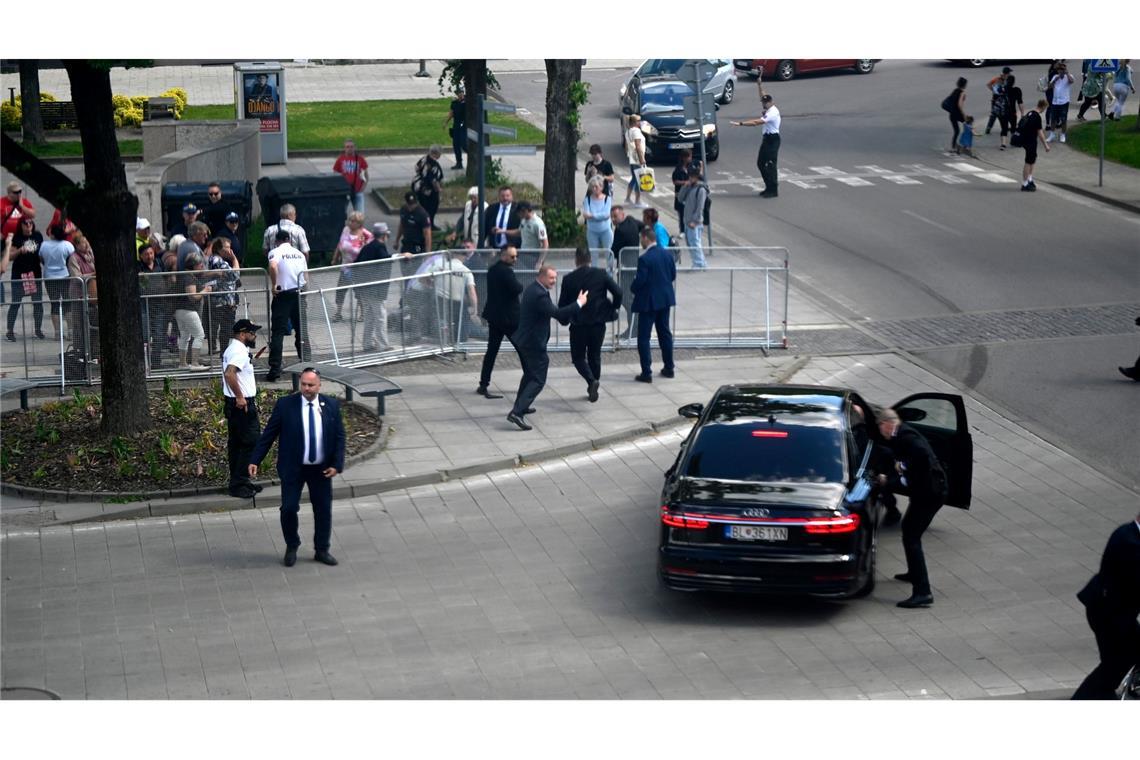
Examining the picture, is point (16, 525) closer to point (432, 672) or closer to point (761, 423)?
point (432, 672)

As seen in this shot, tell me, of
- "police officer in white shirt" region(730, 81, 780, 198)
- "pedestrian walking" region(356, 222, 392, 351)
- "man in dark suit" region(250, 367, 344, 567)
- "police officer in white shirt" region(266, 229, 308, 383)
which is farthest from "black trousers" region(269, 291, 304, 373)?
"police officer in white shirt" region(730, 81, 780, 198)

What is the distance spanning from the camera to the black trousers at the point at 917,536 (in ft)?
36.1

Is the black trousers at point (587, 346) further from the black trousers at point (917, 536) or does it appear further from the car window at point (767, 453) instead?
the black trousers at point (917, 536)

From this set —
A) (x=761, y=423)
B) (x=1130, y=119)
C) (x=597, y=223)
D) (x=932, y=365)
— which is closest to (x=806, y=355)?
(x=932, y=365)

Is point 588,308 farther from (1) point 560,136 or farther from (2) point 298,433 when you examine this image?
(1) point 560,136

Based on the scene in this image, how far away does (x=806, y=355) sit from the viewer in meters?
18.5

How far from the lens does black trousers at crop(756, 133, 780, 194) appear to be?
2755 centimetres

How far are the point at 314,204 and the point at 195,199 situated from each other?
1.96 metres

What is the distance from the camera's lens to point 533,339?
15445 mm

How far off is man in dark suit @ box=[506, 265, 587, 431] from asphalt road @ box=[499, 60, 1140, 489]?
18.2 ft

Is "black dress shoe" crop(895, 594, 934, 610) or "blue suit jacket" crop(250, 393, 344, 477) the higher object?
"blue suit jacket" crop(250, 393, 344, 477)

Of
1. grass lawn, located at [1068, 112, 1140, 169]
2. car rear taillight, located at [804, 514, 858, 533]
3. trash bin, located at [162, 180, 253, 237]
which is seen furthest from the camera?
grass lawn, located at [1068, 112, 1140, 169]

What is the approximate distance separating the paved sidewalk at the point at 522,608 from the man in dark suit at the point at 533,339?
38.8 inches

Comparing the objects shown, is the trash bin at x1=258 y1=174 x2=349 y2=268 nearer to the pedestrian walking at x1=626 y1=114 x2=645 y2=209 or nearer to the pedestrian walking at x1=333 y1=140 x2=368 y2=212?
the pedestrian walking at x1=333 y1=140 x2=368 y2=212
